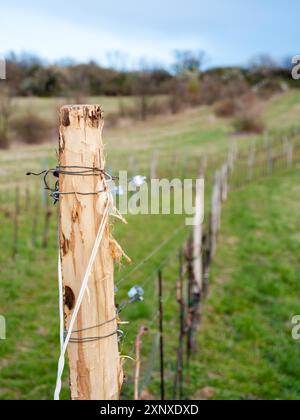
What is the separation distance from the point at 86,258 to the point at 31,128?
24.8 metres

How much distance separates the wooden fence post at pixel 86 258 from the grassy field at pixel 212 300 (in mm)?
445

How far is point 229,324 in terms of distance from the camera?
5961 millimetres

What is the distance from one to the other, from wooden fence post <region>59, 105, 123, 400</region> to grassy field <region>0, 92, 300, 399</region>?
445mm

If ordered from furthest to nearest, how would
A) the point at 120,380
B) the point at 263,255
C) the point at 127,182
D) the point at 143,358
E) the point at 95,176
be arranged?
the point at 263,255 < the point at 143,358 < the point at 127,182 < the point at 120,380 < the point at 95,176

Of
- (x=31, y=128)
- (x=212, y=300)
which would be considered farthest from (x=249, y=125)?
(x=212, y=300)

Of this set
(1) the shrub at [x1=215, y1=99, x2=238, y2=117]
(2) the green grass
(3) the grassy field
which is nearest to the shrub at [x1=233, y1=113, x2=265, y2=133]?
(1) the shrub at [x1=215, y1=99, x2=238, y2=117]

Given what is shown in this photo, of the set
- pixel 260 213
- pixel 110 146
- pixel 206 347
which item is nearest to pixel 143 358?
pixel 206 347

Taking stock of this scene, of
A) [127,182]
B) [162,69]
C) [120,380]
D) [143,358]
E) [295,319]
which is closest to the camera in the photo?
[120,380]

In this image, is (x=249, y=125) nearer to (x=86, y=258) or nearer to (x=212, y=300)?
(x=212, y=300)

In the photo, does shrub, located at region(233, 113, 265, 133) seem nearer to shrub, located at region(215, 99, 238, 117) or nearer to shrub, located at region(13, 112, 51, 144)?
shrub, located at region(215, 99, 238, 117)

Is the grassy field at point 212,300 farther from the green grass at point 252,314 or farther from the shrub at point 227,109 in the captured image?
the shrub at point 227,109

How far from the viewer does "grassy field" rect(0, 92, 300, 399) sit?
4.73m

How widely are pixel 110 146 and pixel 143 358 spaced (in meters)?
20.8
